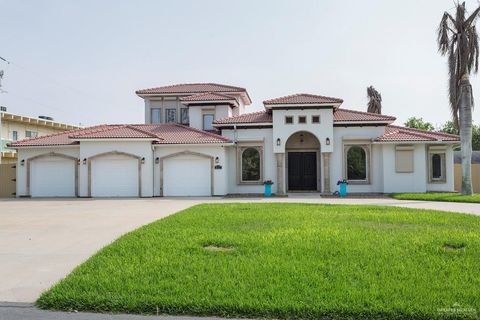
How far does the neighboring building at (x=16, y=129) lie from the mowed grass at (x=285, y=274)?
3719 centimetres

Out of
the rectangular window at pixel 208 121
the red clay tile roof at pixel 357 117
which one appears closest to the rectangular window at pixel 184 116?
the rectangular window at pixel 208 121

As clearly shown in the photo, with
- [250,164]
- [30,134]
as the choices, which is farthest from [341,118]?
[30,134]

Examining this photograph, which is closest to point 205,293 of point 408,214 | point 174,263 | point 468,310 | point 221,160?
point 174,263

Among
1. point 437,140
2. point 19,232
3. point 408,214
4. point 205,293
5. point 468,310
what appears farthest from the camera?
point 437,140

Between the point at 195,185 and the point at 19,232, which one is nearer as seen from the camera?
the point at 19,232

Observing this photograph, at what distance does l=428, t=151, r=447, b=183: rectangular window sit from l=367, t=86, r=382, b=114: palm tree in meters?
21.8

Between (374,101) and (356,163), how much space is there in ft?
77.3

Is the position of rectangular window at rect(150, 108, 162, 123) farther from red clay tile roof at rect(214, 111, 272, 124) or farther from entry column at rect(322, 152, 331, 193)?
entry column at rect(322, 152, 331, 193)

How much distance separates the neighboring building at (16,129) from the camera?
4175cm

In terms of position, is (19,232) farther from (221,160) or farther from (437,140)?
(437,140)

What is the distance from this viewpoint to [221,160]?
25922 millimetres

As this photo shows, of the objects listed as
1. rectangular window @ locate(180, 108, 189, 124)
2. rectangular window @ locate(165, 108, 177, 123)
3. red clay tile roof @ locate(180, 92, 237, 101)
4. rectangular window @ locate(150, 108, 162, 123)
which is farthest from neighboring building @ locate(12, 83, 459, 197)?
rectangular window @ locate(150, 108, 162, 123)

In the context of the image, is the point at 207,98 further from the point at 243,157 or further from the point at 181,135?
the point at 243,157

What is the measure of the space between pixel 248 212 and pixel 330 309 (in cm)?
878
